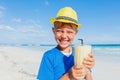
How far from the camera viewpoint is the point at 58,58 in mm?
3432

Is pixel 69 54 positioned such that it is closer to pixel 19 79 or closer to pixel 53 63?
pixel 53 63

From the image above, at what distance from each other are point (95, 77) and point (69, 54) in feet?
15.4

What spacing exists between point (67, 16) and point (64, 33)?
204 mm

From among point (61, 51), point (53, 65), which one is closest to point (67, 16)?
point (61, 51)

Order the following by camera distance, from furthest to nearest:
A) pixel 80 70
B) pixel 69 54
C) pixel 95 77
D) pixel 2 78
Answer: pixel 95 77 < pixel 2 78 < pixel 69 54 < pixel 80 70

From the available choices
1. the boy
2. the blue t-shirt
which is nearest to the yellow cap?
the boy

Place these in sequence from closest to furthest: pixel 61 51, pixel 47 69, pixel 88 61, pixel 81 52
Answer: pixel 81 52
pixel 88 61
pixel 47 69
pixel 61 51

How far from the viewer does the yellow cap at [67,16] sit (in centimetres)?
341

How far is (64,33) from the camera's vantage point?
341cm

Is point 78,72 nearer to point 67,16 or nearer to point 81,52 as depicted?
point 81,52

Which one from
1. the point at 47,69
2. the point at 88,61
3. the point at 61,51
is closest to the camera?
the point at 88,61

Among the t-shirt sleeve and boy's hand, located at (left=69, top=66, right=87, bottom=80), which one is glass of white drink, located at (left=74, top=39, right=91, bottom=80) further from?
the t-shirt sleeve

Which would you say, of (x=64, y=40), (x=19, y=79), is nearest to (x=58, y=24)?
(x=64, y=40)

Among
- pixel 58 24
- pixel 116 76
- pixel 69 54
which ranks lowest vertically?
pixel 116 76
